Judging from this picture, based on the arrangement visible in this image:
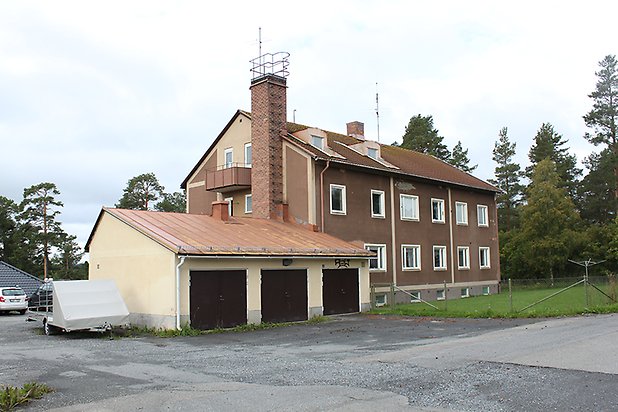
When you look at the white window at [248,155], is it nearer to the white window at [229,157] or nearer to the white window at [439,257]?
the white window at [229,157]

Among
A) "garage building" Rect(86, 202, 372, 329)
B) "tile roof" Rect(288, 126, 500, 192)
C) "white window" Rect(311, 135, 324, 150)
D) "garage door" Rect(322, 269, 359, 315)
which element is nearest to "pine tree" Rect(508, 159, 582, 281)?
"tile roof" Rect(288, 126, 500, 192)

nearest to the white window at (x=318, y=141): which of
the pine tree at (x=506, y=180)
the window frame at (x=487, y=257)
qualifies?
the window frame at (x=487, y=257)

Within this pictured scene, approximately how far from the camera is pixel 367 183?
30.7m

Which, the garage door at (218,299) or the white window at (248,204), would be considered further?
the white window at (248,204)

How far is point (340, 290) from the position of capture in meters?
25.3

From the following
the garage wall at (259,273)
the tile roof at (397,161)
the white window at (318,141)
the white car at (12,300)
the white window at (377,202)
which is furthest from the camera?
the white window at (377,202)

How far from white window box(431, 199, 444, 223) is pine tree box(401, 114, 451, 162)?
1285 inches

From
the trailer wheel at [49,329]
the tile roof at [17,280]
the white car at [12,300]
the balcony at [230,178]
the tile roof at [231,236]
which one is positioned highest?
the balcony at [230,178]

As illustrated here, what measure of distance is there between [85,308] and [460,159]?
188ft

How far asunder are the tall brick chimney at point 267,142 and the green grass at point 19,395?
63.0 ft

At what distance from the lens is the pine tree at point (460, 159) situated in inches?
2736

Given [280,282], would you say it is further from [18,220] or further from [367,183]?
[18,220]

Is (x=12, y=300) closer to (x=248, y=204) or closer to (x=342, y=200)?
(x=248, y=204)

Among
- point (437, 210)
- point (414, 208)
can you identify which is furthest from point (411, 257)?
point (437, 210)
